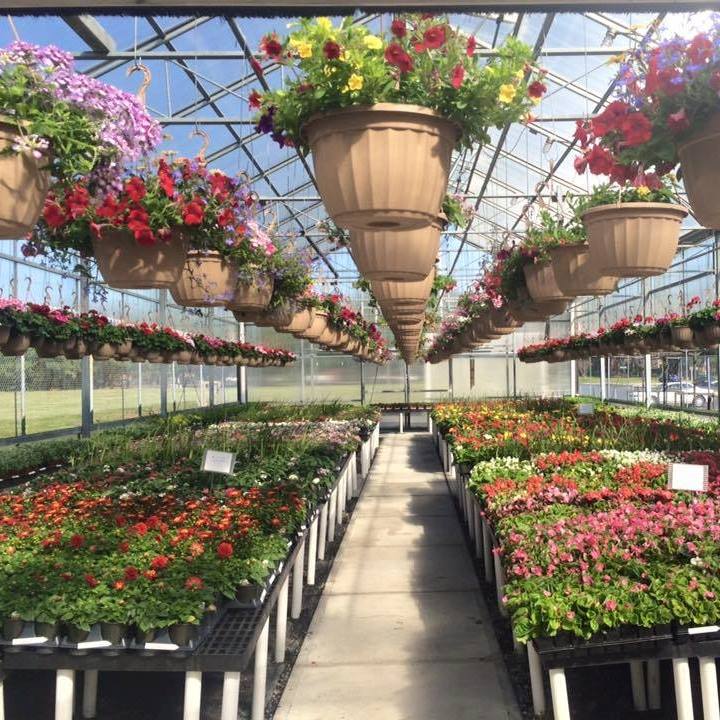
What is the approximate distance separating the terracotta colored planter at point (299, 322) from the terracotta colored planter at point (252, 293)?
1701mm

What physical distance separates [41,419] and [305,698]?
4551mm

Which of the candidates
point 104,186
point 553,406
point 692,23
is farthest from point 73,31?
point 553,406

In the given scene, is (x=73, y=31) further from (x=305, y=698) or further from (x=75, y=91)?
(x=305, y=698)

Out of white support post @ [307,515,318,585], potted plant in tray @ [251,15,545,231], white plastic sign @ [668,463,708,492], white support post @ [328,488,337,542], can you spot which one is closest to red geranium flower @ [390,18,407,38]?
potted plant in tray @ [251,15,545,231]

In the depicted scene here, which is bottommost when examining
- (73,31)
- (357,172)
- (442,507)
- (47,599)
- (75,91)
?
(442,507)

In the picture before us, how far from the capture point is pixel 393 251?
5.99ft

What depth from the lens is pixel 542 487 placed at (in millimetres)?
3199

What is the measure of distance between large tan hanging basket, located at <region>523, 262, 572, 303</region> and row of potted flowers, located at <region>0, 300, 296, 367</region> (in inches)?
108

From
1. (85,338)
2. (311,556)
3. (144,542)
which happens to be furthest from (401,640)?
(85,338)

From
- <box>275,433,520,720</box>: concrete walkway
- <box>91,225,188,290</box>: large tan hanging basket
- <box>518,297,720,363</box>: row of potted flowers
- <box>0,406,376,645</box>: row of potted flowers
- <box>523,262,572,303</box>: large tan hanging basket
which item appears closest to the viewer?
<box>0,406,376,645</box>: row of potted flowers

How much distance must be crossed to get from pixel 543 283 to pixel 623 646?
2041mm

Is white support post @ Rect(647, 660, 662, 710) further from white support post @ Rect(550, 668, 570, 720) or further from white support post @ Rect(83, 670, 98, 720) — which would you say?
white support post @ Rect(83, 670, 98, 720)

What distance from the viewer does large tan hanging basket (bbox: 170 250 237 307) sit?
9.02ft

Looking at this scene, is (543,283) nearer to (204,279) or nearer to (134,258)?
(204,279)
